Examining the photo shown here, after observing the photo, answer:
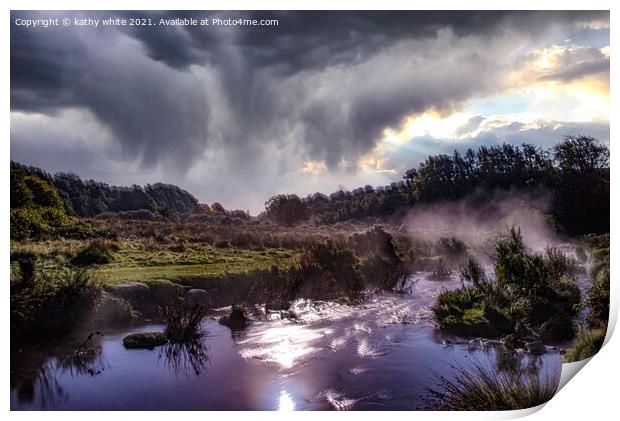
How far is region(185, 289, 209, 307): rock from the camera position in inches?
324

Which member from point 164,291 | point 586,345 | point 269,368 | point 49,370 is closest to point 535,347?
point 586,345

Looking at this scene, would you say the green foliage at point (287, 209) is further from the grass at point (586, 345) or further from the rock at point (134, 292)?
the grass at point (586, 345)

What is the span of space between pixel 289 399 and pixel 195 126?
3.70 meters

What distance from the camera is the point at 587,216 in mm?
8633

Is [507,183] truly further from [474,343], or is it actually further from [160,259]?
[160,259]

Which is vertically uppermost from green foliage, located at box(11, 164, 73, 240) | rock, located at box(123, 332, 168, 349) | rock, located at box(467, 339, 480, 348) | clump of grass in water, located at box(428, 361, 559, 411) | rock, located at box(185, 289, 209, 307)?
green foliage, located at box(11, 164, 73, 240)

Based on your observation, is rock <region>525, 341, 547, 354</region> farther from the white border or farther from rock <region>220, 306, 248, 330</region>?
rock <region>220, 306, 248, 330</region>

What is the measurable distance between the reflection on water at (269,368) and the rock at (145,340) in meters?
0.07

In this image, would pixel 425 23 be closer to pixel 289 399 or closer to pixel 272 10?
pixel 272 10

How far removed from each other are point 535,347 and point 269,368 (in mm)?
3441

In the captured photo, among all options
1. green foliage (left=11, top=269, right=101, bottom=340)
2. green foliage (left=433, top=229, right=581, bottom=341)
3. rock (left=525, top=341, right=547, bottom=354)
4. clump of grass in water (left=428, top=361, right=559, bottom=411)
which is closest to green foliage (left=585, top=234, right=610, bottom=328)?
green foliage (left=433, top=229, right=581, bottom=341)

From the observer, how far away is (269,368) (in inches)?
315

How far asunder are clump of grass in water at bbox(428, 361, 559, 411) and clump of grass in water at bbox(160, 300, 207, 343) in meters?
3.06
